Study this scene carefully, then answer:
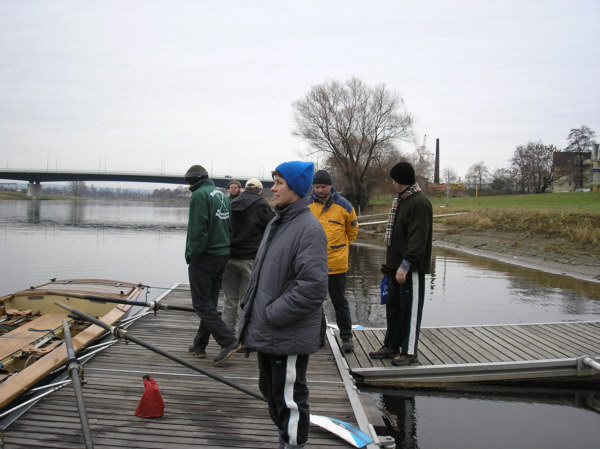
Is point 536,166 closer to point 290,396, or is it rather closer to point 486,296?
point 486,296

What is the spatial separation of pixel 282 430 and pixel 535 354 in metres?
4.31

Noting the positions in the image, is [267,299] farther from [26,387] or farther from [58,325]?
[58,325]

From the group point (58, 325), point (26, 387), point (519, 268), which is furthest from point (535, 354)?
point (519, 268)

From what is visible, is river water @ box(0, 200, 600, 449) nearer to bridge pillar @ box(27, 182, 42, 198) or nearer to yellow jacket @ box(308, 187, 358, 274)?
yellow jacket @ box(308, 187, 358, 274)

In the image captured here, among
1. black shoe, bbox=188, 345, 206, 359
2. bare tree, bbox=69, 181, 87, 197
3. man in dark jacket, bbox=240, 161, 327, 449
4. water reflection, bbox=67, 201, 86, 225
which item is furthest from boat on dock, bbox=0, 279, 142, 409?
bare tree, bbox=69, 181, 87, 197

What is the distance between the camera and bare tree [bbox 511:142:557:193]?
5772cm

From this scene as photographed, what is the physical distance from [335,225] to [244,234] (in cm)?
106

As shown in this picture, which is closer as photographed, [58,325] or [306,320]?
[306,320]

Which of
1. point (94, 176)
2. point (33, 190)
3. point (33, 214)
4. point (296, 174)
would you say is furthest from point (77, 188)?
point (296, 174)

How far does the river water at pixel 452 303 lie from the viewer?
193 inches

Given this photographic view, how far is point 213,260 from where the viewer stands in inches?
200

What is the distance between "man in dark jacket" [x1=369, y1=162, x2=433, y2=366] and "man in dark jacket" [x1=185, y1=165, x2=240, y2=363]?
179 centimetres

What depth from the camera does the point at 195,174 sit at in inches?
199

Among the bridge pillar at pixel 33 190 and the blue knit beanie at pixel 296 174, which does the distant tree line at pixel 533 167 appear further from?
the bridge pillar at pixel 33 190
